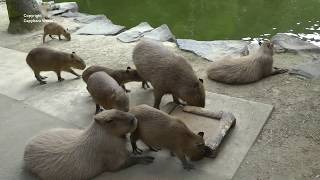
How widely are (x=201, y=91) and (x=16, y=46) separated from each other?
3.03 m

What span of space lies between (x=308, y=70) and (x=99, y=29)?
3052 millimetres

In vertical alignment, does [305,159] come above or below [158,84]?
below

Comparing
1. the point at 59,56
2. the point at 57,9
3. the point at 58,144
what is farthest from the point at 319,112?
the point at 57,9

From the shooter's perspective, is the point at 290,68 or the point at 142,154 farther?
the point at 290,68

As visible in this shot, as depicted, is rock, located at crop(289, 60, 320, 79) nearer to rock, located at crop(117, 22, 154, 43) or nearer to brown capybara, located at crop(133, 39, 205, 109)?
brown capybara, located at crop(133, 39, 205, 109)

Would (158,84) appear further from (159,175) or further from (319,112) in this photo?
(319,112)

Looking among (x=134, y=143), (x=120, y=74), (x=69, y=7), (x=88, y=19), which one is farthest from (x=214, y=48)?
(x=69, y=7)

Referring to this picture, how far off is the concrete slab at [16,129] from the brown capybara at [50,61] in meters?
0.46

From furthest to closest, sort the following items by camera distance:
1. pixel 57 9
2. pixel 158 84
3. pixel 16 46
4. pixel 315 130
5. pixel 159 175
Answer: pixel 57 9
pixel 16 46
pixel 158 84
pixel 315 130
pixel 159 175

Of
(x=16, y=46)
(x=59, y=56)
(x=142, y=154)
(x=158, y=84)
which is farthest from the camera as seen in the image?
(x=16, y=46)

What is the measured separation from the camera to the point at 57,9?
277 inches

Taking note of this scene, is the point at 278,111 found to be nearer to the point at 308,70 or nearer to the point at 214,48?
the point at 308,70

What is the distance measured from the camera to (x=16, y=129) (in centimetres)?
338

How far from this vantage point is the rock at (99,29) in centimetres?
574
